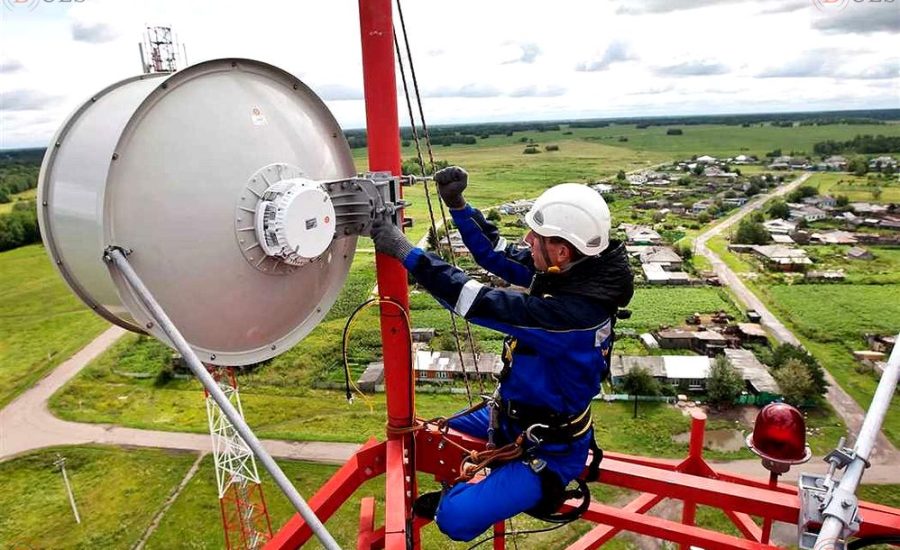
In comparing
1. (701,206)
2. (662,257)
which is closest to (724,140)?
(701,206)

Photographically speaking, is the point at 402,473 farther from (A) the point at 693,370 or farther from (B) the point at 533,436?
(A) the point at 693,370

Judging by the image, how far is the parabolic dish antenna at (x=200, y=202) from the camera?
3020 millimetres

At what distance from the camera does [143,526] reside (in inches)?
753

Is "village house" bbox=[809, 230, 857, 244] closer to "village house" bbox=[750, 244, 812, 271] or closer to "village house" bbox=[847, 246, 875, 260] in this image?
"village house" bbox=[847, 246, 875, 260]

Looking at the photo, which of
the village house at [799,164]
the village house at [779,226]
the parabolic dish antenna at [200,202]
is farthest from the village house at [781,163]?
the parabolic dish antenna at [200,202]

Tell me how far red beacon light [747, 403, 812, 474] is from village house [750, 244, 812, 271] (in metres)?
48.1

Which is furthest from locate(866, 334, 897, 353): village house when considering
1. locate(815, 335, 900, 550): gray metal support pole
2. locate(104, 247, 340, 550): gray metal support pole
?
locate(104, 247, 340, 550): gray metal support pole

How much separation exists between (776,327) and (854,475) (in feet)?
118

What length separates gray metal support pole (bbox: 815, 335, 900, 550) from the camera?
3125mm

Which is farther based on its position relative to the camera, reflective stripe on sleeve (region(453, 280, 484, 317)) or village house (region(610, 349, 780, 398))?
village house (region(610, 349, 780, 398))

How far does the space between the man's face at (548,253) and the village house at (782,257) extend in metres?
49.2

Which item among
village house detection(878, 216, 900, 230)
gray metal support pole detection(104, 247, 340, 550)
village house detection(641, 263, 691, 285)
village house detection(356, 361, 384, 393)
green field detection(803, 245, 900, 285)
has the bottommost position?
village house detection(356, 361, 384, 393)

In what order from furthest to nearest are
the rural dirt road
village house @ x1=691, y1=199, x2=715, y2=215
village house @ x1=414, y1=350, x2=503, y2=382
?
village house @ x1=691, y1=199, x2=715, y2=215 → village house @ x1=414, y1=350, x2=503, y2=382 → the rural dirt road

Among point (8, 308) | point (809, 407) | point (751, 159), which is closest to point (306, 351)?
point (809, 407)
